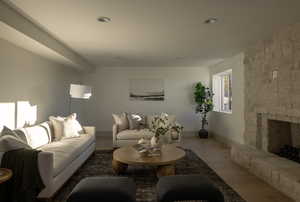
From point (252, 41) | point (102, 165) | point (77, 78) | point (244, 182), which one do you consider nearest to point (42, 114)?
point (102, 165)

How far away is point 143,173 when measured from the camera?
3736mm

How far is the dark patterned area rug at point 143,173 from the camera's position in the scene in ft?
9.35

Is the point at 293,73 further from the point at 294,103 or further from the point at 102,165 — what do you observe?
the point at 102,165

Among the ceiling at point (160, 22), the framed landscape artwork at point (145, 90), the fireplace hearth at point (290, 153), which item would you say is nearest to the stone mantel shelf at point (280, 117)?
the fireplace hearth at point (290, 153)

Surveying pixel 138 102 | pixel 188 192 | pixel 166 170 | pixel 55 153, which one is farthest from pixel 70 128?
pixel 138 102

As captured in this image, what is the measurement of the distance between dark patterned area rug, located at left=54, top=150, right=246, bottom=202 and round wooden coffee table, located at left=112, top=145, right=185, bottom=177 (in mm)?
190

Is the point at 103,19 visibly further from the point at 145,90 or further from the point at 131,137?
the point at 145,90

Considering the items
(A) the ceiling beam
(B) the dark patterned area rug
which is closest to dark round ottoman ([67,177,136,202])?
(B) the dark patterned area rug

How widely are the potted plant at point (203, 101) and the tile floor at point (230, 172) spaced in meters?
0.48

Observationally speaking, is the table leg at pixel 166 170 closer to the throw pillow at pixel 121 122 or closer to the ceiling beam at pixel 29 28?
the throw pillow at pixel 121 122

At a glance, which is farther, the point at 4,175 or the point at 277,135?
→ the point at 277,135

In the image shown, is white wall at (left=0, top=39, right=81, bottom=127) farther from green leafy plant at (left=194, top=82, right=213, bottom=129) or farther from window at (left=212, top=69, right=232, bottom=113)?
window at (left=212, top=69, right=232, bottom=113)

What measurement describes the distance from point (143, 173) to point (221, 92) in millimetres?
4312

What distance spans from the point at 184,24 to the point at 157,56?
2.35m
